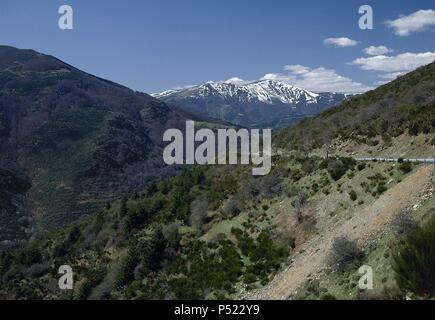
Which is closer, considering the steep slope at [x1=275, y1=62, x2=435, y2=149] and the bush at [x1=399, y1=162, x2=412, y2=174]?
the bush at [x1=399, y1=162, x2=412, y2=174]

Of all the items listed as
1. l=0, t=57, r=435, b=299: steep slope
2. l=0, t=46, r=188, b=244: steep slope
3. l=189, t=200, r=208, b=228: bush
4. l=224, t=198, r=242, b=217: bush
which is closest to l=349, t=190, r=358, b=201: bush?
l=0, t=57, r=435, b=299: steep slope

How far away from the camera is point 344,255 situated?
15.5 metres

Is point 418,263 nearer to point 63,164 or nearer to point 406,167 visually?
point 406,167

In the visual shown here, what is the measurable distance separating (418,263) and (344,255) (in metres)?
4.19

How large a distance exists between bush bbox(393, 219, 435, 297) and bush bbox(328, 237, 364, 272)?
276 centimetres

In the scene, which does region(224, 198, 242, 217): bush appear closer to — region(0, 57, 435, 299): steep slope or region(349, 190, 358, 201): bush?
region(0, 57, 435, 299): steep slope

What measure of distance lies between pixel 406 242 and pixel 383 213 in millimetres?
4676

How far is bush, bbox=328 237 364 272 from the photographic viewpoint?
1536 centimetres

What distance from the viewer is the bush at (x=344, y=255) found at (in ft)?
50.4

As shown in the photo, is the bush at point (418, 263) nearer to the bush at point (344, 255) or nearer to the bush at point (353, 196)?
the bush at point (344, 255)

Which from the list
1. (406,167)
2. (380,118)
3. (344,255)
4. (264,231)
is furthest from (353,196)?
(380,118)

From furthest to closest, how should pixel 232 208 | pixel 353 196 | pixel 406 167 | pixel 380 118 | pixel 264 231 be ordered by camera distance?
pixel 380 118 → pixel 232 208 → pixel 264 231 → pixel 353 196 → pixel 406 167

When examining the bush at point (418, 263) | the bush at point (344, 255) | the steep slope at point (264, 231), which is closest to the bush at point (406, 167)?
the steep slope at point (264, 231)
